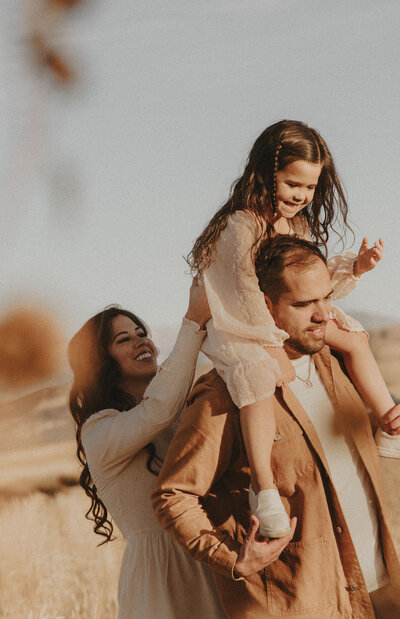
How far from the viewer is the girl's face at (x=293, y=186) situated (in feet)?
11.5

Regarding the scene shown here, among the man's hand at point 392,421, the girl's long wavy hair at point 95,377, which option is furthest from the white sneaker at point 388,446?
the girl's long wavy hair at point 95,377

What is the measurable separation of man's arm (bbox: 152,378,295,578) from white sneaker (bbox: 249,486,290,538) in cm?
4

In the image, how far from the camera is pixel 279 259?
10.9 feet

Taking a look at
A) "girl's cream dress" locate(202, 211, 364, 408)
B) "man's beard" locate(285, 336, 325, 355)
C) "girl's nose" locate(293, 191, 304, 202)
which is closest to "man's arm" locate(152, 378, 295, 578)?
"girl's cream dress" locate(202, 211, 364, 408)

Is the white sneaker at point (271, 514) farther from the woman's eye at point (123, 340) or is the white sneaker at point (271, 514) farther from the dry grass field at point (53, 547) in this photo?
the dry grass field at point (53, 547)

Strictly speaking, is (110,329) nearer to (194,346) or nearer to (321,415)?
(194,346)

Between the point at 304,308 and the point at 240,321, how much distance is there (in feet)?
0.84

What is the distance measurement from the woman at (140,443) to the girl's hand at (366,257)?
0.72 metres

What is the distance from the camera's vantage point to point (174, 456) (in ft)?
9.89

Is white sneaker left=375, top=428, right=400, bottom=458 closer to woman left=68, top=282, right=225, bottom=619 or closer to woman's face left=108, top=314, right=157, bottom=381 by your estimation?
woman left=68, top=282, right=225, bottom=619

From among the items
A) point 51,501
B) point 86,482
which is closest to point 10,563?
point 51,501

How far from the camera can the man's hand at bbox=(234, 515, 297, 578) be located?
2.84 meters

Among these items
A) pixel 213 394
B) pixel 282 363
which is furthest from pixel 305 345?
pixel 213 394

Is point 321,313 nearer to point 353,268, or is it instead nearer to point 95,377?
point 353,268
